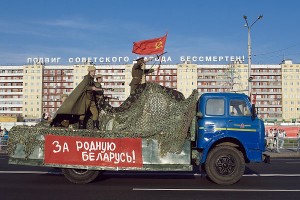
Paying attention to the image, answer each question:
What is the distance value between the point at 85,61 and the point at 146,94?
Answer: 13122 cm

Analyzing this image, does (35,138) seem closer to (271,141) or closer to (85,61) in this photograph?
(271,141)

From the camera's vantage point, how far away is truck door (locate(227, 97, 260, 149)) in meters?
10.5

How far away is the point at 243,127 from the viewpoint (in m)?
10.5

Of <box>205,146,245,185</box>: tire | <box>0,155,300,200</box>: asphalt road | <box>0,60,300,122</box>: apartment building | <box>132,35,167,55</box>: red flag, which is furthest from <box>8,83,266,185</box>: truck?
<box>0,60,300,122</box>: apartment building

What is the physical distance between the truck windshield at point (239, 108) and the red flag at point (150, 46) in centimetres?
320

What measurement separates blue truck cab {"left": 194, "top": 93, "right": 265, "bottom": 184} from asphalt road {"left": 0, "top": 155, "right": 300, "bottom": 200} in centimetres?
50

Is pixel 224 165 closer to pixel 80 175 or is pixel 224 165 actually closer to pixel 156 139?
pixel 156 139

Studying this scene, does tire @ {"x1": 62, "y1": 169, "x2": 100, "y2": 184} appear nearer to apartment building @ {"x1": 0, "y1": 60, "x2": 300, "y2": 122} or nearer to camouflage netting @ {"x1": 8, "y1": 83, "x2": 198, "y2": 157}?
camouflage netting @ {"x1": 8, "y1": 83, "x2": 198, "y2": 157}

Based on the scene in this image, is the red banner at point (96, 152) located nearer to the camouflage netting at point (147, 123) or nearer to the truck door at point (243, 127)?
the camouflage netting at point (147, 123)

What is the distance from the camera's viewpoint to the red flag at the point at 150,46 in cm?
1255

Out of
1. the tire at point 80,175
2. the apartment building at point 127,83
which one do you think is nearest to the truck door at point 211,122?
the tire at point 80,175

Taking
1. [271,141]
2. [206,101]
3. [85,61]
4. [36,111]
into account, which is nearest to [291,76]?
[85,61]

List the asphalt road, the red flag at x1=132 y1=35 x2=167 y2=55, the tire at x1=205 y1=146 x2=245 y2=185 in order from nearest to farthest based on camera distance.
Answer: the asphalt road, the tire at x1=205 y1=146 x2=245 y2=185, the red flag at x1=132 y1=35 x2=167 y2=55

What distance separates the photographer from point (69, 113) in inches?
404
